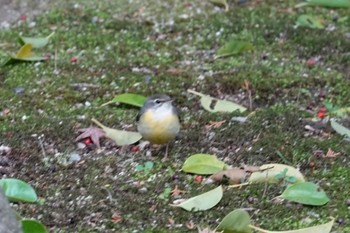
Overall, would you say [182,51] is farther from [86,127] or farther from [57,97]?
[86,127]

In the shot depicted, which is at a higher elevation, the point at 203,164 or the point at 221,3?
the point at 203,164

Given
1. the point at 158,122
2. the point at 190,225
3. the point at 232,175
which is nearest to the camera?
the point at 190,225

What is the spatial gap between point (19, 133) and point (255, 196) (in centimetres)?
150

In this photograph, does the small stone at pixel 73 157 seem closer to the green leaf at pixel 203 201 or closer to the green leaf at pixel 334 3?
the green leaf at pixel 203 201

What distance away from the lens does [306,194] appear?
4.24 metres

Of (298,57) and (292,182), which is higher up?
(292,182)

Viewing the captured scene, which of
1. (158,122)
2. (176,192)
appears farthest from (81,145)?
(176,192)

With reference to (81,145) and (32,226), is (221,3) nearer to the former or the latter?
(81,145)

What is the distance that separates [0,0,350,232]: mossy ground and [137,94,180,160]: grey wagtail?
0.39 feet

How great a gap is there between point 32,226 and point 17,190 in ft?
1.73

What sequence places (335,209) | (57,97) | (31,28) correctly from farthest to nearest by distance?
1. (31,28)
2. (57,97)
3. (335,209)

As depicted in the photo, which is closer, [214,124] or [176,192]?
[176,192]

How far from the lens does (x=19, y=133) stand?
198 inches

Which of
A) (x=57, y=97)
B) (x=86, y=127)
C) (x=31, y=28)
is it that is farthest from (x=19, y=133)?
(x=31, y=28)
